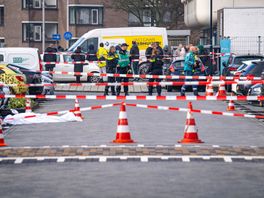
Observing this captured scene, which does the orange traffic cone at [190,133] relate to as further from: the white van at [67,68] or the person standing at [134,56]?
the person standing at [134,56]

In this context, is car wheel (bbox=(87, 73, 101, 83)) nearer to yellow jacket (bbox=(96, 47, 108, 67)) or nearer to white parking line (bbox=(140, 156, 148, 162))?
yellow jacket (bbox=(96, 47, 108, 67))

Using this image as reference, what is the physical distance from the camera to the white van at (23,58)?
3550cm

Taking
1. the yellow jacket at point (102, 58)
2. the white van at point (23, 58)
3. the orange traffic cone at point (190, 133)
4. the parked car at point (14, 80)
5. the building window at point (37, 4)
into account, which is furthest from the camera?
the building window at point (37, 4)

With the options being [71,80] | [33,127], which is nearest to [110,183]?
[33,127]

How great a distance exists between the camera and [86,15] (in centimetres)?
8706

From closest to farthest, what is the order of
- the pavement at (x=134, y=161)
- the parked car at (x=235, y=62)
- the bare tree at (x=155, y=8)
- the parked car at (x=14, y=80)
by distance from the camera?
1. the pavement at (x=134, y=161)
2. the parked car at (x=14, y=80)
3. the parked car at (x=235, y=62)
4. the bare tree at (x=155, y=8)

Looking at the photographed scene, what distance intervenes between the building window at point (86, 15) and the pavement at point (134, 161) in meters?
63.6

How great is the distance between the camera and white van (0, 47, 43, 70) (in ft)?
116

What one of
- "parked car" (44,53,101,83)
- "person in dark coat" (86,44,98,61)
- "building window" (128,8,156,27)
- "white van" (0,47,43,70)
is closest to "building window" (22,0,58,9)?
"building window" (128,8,156,27)

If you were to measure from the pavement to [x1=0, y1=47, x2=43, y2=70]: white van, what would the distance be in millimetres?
12367

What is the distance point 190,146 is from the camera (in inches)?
696

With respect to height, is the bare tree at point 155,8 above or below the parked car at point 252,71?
above

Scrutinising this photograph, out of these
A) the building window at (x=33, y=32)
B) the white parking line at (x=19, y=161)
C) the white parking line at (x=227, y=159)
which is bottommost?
the white parking line at (x=19, y=161)

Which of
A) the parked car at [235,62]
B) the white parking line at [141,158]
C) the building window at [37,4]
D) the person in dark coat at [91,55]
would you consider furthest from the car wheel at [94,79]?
the building window at [37,4]
